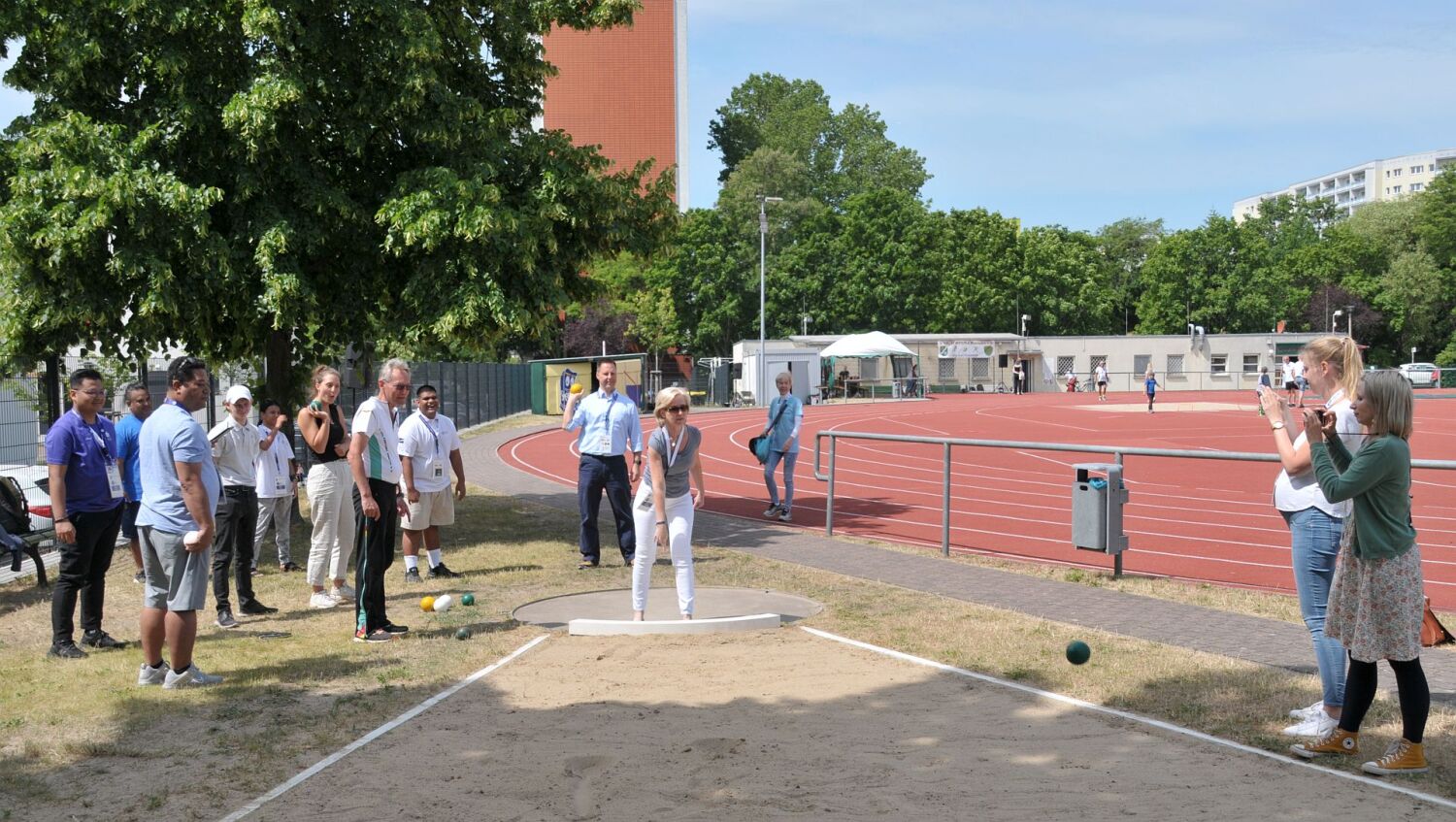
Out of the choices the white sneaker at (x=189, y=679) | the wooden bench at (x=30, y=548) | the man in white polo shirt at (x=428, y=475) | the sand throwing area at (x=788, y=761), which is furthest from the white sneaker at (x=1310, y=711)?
the wooden bench at (x=30, y=548)

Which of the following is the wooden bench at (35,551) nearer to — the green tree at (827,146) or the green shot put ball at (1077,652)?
the green shot put ball at (1077,652)

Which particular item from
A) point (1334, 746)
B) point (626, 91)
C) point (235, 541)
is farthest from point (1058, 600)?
point (626, 91)

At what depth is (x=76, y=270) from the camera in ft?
40.6

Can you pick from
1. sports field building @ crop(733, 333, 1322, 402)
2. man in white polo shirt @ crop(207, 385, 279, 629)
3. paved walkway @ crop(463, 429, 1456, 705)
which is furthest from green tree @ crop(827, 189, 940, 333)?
man in white polo shirt @ crop(207, 385, 279, 629)

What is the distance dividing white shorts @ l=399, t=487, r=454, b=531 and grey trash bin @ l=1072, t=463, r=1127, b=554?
19.0ft

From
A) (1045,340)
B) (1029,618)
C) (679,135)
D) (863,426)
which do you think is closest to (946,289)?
(1045,340)

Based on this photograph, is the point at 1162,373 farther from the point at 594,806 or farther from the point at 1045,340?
the point at 594,806

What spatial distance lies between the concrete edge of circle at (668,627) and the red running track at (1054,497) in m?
4.58

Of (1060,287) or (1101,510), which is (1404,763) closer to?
(1101,510)

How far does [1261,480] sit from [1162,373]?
56.0 meters

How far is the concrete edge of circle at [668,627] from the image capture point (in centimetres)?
891

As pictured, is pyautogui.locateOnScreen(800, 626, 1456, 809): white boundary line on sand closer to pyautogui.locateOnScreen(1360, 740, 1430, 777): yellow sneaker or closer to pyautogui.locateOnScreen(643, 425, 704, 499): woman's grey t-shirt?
pyautogui.locateOnScreen(1360, 740, 1430, 777): yellow sneaker

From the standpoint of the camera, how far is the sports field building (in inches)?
2559

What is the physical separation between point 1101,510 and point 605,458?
4.79 meters
